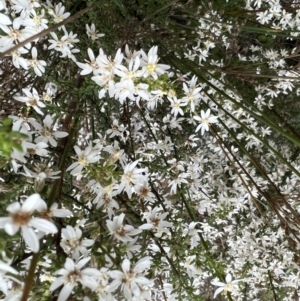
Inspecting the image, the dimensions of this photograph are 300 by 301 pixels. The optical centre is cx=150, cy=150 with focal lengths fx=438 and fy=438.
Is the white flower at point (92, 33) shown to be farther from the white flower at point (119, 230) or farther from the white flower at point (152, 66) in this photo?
the white flower at point (119, 230)

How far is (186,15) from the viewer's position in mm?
2455

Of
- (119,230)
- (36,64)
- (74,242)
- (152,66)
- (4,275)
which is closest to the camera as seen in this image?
(4,275)

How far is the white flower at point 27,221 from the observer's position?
100 cm

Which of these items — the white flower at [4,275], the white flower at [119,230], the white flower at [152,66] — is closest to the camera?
the white flower at [4,275]

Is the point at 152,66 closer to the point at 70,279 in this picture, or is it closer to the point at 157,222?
the point at 157,222

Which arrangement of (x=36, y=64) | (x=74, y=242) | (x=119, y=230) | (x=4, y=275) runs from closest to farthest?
(x=4, y=275) → (x=74, y=242) → (x=119, y=230) → (x=36, y=64)

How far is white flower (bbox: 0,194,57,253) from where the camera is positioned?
3.29 ft

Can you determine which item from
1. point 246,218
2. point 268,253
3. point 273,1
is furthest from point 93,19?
point 268,253

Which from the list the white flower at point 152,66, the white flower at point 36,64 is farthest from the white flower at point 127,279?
the white flower at point 36,64

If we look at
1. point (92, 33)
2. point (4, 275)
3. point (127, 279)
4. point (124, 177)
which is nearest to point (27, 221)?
point (4, 275)

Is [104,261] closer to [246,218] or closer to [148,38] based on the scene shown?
[148,38]

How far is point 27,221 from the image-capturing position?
1.03 meters

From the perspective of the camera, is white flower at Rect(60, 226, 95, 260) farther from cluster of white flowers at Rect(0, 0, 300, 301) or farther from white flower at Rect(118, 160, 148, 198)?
white flower at Rect(118, 160, 148, 198)

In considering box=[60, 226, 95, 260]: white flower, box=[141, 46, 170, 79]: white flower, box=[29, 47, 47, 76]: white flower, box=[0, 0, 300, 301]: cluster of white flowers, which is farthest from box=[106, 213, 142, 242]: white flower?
box=[29, 47, 47, 76]: white flower
